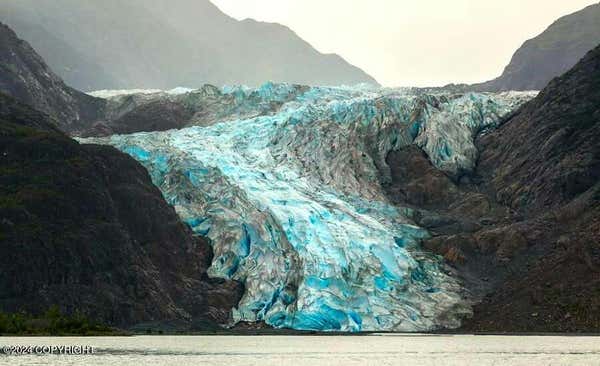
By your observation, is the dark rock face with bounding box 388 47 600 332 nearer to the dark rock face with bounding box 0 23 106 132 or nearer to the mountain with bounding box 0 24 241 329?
the mountain with bounding box 0 24 241 329

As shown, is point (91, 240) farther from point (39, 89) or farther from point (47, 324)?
point (39, 89)

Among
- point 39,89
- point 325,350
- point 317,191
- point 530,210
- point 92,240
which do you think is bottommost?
point 92,240

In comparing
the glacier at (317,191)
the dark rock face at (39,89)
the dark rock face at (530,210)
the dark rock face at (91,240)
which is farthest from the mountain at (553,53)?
the dark rock face at (91,240)

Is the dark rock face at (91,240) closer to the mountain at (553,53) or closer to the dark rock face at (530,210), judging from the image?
the dark rock face at (530,210)

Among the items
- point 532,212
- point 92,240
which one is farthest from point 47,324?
point 532,212

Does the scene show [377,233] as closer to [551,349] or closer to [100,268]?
[100,268]

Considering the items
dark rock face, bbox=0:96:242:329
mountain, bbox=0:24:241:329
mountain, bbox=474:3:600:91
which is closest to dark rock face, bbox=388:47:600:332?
mountain, bbox=0:24:241:329

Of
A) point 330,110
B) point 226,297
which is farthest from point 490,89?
point 226,297
